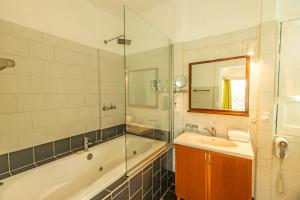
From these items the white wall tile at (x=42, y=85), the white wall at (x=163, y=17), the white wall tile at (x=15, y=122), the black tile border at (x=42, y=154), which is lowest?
the black tile border at (x=42, y=154)

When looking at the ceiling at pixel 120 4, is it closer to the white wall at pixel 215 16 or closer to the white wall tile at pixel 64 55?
Answer: the white wall at pixel 215 16

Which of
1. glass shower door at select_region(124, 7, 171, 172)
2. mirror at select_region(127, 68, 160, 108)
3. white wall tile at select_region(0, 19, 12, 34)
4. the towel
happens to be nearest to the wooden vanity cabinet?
the towel

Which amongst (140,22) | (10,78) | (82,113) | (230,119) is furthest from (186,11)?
(10,78)

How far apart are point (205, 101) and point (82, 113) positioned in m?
1.59

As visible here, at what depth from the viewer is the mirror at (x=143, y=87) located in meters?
1.83

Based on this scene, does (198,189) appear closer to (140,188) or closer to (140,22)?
(140,188)

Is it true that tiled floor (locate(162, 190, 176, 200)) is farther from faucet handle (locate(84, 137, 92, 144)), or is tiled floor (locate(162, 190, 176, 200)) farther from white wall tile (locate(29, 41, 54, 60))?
white wall tile (locate(29, 41, 54, 60))

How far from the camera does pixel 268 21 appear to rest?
4.77ft

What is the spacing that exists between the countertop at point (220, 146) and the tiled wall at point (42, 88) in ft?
4.25

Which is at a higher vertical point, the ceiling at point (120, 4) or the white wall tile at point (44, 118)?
the ceiling at point (120, 4)

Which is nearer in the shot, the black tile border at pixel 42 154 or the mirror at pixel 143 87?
the black tile border at pixel 42 154

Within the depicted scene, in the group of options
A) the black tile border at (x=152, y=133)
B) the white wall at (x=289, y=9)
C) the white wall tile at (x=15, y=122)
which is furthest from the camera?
the black tile border at (x=152, y=133)

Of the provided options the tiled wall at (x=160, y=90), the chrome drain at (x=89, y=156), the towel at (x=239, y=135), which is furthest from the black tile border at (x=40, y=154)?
the towel at (x=239, y=135)

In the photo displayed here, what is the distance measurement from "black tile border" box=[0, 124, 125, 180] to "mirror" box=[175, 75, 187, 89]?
4.34 ft
